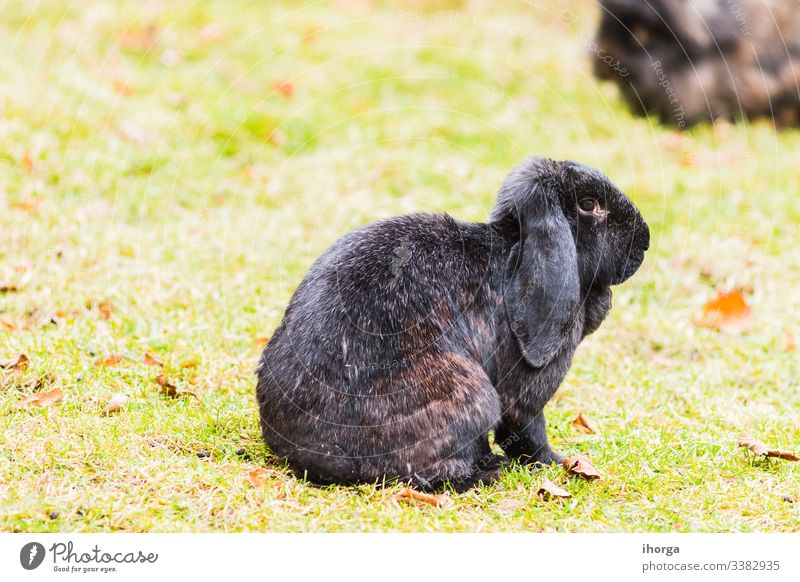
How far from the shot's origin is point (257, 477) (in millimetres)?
3990

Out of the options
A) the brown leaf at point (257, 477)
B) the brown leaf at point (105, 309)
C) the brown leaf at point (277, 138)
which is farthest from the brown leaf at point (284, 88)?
the brown leaf at point (257, 477)

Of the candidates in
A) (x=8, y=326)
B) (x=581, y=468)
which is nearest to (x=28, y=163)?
(x=8, y=326)

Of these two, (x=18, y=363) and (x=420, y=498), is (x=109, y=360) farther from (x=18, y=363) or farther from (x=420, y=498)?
(x=420, y=498)

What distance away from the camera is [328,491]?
3961 mm

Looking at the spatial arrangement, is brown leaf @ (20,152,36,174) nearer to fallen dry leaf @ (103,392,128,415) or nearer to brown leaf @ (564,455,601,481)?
fallen dry leaf @ (103,392,128,415)

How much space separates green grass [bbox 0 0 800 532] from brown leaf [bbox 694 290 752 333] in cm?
10

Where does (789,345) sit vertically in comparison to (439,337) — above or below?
below

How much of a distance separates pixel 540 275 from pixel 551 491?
92 centimetres

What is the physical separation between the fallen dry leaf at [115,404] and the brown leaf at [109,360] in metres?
0.40

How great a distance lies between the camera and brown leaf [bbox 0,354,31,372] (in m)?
4.78

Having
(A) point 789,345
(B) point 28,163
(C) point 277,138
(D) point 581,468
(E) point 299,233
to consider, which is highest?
(C) point 277,138

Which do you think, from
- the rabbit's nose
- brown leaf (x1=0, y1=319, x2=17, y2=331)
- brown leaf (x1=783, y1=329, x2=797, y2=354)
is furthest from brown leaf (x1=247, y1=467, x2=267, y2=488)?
brown leaf (x1=783, y1=329, x2=797, y2=354)
